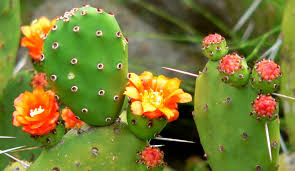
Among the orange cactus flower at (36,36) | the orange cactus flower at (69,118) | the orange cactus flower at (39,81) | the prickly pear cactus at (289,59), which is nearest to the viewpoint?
the orange cactus flower at (69,118)

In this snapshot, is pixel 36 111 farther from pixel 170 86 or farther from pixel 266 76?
pixel 266 76

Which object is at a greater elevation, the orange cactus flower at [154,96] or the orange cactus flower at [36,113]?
the orange cactus flower at [154,96]

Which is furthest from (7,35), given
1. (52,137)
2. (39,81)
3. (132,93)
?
(132,93)

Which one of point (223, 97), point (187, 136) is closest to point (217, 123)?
point (223, 97)

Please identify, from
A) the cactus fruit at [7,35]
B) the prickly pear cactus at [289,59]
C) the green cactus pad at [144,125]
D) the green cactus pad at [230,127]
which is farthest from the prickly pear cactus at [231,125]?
the cactus fruit at [7,35]

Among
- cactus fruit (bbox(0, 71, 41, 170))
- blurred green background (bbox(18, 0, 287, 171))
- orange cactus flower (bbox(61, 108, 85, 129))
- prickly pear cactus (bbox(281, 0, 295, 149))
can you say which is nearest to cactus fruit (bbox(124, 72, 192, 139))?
orange cactus flower (bbox(61, 108, 85, 129))

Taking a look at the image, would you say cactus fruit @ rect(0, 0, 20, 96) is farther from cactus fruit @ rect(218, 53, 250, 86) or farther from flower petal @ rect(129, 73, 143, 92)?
cactus fruit @ rect(218, 53, 250, 86)

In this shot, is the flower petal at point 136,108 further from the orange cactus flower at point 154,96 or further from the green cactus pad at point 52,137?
the green cactus pad at point 52,137
